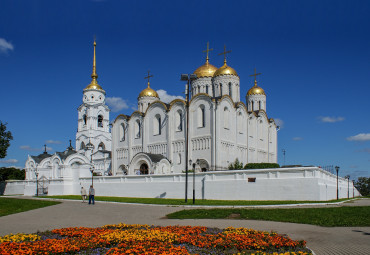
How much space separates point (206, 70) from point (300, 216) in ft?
127

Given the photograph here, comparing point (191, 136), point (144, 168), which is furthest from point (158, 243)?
point (144, 168)

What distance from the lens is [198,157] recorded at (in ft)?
136

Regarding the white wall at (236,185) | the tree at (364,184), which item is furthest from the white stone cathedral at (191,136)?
the tree at (364,184)

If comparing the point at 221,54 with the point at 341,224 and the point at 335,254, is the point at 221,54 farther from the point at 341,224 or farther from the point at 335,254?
A: the point at 335,254

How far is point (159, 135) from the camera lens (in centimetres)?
4612

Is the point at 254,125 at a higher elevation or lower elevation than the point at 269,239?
higher

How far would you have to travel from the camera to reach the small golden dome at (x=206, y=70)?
51.1 m

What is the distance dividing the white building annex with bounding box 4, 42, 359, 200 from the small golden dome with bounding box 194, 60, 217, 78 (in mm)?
136

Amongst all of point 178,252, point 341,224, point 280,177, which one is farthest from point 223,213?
point 280,177

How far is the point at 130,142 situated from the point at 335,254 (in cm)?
4250

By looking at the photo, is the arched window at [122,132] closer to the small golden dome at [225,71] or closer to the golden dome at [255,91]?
the small golden dome at [225,71]

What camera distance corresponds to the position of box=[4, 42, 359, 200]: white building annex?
26.0 meters

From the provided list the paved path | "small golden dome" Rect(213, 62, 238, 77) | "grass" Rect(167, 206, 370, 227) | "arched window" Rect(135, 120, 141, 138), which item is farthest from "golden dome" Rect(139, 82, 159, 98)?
"grass" Rect(167, 206, 370, 227)

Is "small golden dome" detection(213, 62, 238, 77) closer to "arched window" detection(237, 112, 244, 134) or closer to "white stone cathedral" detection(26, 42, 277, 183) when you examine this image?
"white stone cathedral" detection(26, 42, 277, 183)
